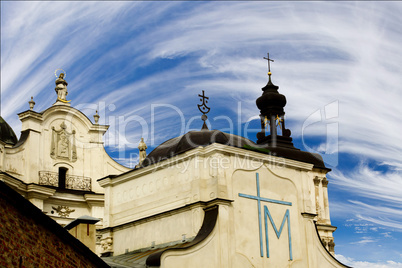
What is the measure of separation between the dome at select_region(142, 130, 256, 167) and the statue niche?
528 inches

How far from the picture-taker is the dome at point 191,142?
87.4 ft

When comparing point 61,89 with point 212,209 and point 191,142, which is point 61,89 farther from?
point 212,209

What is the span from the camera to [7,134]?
40.2m

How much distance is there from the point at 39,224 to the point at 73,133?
26.1m

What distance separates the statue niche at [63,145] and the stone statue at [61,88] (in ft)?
6.13

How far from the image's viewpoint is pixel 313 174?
48719 mm

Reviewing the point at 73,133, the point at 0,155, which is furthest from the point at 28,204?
the point at 73,133

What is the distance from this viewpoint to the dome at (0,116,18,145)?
130ft

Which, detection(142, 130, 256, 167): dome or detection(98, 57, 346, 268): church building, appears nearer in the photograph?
detection(98, 57, 346, 268): church building

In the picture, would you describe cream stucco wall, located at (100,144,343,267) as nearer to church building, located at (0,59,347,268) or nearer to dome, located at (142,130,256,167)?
church building, located at (0,59,347,268)

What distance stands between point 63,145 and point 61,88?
350cm

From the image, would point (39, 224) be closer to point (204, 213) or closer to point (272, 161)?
point (204, 213)

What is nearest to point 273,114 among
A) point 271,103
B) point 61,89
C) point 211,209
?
point 271,103

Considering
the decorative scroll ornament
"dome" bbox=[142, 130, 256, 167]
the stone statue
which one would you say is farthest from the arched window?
"dome" bbox=[142, 130, 256, 167]
